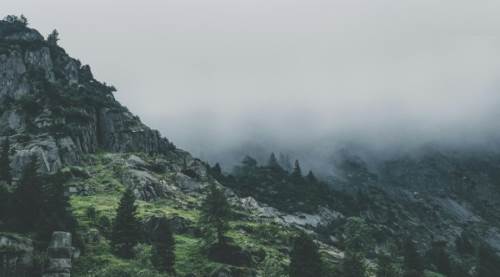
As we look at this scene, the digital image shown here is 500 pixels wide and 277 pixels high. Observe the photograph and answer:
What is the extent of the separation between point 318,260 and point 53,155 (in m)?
104

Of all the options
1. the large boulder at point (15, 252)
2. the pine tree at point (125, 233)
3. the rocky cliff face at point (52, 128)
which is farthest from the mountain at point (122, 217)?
the pine tree at point (125, 233)

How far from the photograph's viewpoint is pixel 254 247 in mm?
103875

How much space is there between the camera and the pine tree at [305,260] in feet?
272

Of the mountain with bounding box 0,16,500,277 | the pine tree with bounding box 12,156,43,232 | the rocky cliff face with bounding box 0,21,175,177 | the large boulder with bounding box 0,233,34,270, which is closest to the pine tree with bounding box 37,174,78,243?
the mountain with bounding box 0,16,500,277

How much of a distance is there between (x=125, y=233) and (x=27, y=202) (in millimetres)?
17393

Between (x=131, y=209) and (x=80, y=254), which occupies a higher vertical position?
(x=131, y=209)

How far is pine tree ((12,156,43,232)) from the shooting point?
80.2 meters

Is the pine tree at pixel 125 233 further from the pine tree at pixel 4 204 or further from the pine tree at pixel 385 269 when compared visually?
the pine tree at pixel 385 269

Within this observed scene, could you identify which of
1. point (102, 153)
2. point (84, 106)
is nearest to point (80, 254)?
point (102, 153)

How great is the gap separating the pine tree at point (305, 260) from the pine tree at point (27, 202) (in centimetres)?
4452

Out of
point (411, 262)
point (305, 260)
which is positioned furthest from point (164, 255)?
point (411, 262)

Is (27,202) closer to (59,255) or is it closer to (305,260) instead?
(59,255)

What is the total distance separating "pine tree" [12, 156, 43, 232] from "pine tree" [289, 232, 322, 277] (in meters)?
44.5

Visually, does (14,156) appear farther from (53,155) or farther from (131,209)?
(131,209)
